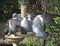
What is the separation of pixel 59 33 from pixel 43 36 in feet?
1.47

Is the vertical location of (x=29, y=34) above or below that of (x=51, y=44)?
above

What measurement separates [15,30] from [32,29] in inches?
8.3

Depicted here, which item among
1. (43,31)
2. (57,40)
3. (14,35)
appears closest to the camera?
(14,35)

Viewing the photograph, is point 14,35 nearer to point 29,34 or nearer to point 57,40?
point 29,34

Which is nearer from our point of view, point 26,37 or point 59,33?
point 26,37

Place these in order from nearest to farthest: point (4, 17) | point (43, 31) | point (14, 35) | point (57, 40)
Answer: point (14, 35)
point (43, 31)
point (57, 40)
point (4, 17)

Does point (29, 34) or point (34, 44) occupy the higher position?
point (29, 34)

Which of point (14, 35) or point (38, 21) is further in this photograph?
point (38, 21)

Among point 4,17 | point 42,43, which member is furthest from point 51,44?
point 4,17

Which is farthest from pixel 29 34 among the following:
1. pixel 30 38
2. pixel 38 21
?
pixel 38 21

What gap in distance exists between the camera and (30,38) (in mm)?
2600

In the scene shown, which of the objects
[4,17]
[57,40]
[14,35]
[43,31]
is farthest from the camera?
[4,17]

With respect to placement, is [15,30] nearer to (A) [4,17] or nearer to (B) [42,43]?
(B) [42,43]

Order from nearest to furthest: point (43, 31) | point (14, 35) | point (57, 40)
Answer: point (14, 35), point (43, 31), point (57, 40)
